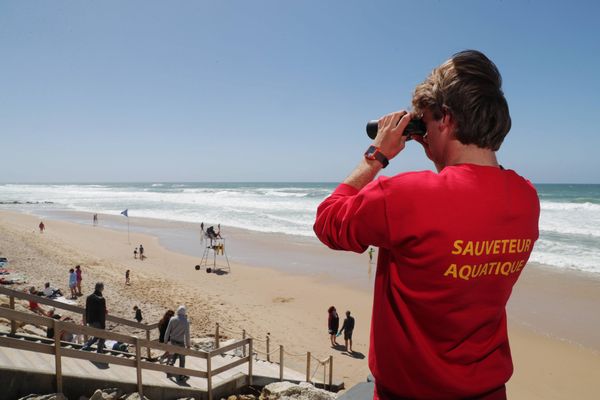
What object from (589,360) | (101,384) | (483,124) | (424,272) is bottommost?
(589,360)

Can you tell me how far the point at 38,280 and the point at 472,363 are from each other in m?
18.8

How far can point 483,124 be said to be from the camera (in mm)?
1317

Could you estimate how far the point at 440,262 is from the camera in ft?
3.87

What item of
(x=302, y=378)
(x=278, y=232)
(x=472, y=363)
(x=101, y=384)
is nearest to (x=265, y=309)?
(x=302, y=378)

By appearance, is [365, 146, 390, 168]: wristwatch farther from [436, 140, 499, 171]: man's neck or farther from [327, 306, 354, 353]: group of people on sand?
[327, 306, 354, 353]: group of people on sand

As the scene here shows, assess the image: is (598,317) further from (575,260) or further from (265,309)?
(265,309)

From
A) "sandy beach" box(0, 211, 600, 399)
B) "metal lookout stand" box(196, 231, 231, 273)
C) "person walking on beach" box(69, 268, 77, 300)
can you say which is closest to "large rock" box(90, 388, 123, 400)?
"sandy beach" box(0, 211, 600, 399)

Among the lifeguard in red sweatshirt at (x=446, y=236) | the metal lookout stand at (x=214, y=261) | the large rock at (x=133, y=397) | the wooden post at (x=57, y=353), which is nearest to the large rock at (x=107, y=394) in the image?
the large rock at (x=133, y=397)

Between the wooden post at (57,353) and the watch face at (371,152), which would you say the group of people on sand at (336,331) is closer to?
the wooden post at (57,353)

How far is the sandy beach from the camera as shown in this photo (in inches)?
414

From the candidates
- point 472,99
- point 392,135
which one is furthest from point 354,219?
point 472,99

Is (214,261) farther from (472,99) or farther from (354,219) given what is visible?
(472,99)

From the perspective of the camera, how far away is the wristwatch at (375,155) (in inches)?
56.7

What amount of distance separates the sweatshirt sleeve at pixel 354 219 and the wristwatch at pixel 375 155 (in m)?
0.15
